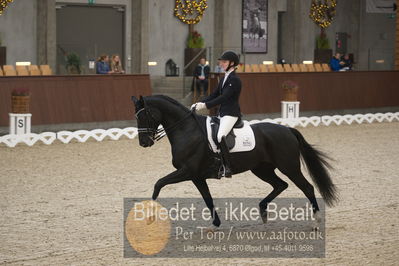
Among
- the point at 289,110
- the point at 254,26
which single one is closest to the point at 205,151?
the point at 289,110

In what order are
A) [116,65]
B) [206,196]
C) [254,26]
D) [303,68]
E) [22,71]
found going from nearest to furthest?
[206,196] < [22,71] < [116,65] < [303,68] < [254,26]

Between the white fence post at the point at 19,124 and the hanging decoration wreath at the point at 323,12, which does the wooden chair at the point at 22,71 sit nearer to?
the white fence post at the point at 19,124

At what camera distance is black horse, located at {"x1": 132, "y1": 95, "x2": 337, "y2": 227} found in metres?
8.37

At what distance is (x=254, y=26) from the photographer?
107ft

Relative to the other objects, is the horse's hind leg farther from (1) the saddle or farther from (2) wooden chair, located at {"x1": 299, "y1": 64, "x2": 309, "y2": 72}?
(2) wooden chair, located at {"x1": 299, "y1": 64, "x2": 309, "y2": 72}

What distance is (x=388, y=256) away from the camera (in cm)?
745

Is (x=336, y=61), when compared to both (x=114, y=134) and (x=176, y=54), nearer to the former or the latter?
(x=176, y=54)

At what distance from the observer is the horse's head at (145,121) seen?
8.36 meters

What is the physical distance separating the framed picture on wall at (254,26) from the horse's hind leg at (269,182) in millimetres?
23388

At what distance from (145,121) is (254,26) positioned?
2474cm

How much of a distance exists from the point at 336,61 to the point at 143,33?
645cm

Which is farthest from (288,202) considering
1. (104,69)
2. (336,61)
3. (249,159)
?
(336,61)

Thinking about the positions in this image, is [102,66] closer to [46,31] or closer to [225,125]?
[46,31]

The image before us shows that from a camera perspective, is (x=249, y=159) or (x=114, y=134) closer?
(x=249, y=159)
